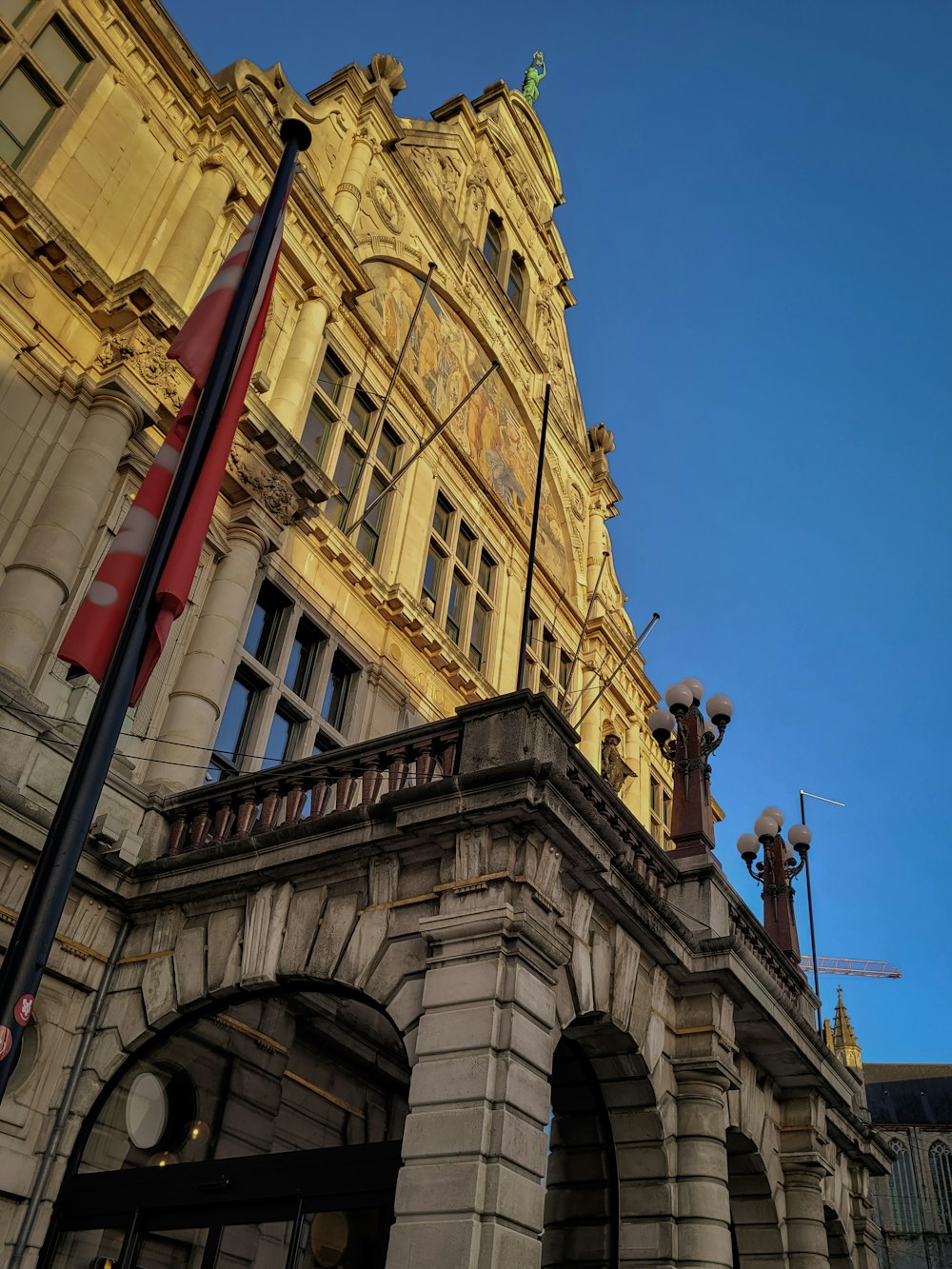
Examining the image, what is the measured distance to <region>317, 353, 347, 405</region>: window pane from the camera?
74.1 ft

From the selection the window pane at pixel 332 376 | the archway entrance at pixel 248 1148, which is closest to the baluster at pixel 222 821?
the archway entrance at pixel 248 1148

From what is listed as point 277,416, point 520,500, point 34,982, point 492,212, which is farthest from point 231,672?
point 492,212

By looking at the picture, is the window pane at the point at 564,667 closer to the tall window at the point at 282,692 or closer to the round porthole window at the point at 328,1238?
the tall window at the point at 282,692

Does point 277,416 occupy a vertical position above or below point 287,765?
above

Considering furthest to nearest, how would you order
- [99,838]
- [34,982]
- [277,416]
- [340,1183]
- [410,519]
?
[410,519]
[277,416]
[99,838]
[340,1183]
[34,982]

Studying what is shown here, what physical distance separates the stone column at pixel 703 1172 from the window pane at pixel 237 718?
317 inches

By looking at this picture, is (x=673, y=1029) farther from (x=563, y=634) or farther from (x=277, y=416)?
(x=563, y=634)

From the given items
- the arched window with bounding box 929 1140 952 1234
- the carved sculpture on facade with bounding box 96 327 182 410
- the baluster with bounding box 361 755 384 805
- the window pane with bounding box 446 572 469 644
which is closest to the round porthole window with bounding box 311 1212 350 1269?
the baluster with bounding box 361 755 384 805

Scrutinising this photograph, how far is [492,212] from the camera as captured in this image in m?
33.1

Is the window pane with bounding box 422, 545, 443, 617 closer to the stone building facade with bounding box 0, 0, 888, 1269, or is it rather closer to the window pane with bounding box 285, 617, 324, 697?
the stone building facade with bounding box 0, 0, 888, 1269

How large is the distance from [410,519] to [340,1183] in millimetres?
15081

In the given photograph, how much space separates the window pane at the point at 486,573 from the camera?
1071 inches

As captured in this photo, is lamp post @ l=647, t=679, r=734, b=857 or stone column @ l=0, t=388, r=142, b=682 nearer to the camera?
stone column @ l=0, t=388, r=142, b=682

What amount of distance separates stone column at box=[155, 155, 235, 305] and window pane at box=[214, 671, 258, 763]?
20.4 ft
